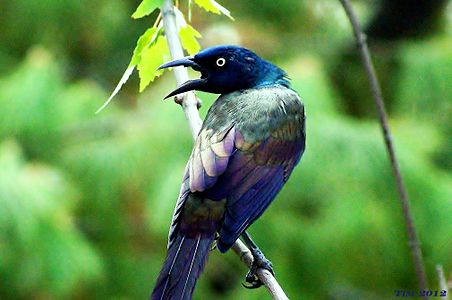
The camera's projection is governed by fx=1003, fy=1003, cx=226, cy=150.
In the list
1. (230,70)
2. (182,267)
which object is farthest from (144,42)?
(182,267)

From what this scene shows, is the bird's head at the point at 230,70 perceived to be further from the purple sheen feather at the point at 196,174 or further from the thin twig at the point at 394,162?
the thin twig at the point at 394,162

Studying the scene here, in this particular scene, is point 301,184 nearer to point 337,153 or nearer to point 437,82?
point 337,153

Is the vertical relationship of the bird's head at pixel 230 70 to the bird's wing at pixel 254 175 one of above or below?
above

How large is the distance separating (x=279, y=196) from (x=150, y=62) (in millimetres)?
2366

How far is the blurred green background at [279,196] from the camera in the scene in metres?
4.95

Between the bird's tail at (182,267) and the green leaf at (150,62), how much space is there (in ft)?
1.47

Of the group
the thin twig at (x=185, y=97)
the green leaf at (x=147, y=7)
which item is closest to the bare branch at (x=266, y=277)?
the thin twig at (x=185, y=97)

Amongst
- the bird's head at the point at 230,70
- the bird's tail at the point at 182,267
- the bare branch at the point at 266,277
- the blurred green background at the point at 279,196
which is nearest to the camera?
the bare branch at the point at 266,277

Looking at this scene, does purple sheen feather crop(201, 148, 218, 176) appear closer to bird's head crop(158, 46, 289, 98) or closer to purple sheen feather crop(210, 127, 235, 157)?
purple sheen feather crop(210, 127, 235, 157)

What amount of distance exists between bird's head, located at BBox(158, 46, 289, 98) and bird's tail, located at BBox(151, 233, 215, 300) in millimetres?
512

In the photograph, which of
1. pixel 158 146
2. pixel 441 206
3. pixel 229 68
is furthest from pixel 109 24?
pixel 229 68

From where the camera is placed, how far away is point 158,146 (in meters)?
5.11

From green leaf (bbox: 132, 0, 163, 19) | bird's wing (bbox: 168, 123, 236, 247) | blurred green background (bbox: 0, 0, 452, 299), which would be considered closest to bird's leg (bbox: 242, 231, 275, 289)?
bird's wing (bbox: 168, 123, 236, 247)

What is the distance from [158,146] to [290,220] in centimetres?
79
